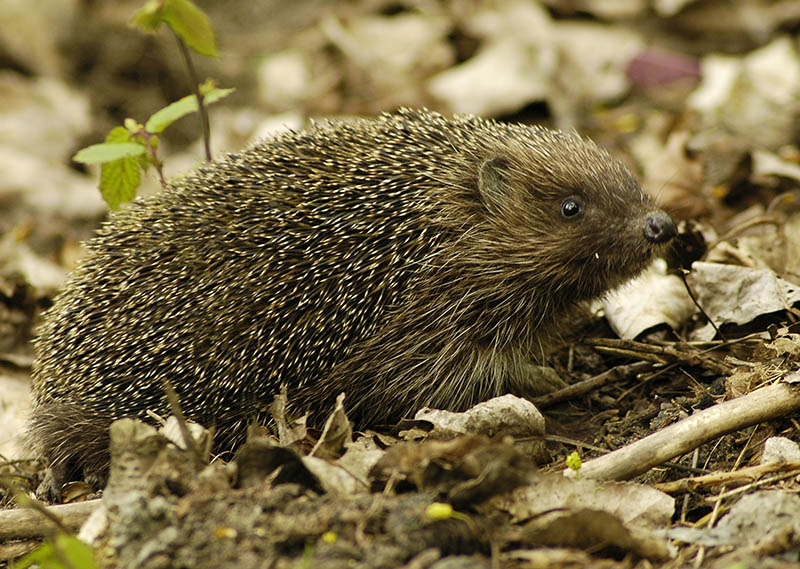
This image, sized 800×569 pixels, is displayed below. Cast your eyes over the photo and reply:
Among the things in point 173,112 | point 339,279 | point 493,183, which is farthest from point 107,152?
point 493,183

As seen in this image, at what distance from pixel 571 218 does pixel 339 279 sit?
1.58m

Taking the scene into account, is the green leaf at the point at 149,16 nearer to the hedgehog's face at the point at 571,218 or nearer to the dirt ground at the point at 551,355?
the dirt ground at the point at 551,355

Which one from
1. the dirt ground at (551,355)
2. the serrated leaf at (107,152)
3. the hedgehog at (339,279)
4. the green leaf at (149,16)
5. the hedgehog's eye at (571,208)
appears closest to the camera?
the dirt ground at (551,355)

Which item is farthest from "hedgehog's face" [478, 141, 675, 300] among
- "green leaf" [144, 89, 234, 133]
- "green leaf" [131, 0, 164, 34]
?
"green leaf" [131, 0, 164, 34]

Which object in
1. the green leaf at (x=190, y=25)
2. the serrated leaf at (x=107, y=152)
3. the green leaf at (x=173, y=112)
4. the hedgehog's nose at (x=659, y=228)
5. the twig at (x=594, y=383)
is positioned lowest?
the twig at (x=594, y=383)

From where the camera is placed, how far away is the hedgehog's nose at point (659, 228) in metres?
5.50

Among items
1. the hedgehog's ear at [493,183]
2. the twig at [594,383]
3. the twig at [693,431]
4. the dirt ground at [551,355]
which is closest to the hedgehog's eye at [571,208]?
the hedgehog's ear at [493,183]

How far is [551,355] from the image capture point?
6.41m

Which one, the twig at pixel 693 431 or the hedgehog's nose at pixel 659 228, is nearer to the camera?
the twig at pixel 693 431

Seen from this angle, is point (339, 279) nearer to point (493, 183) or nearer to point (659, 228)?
point (493, 183)

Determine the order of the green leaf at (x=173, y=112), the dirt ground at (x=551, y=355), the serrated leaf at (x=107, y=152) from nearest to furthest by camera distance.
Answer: the dirt ground at (x=551, y=355) → the serrated leaf at (x=107, y=152) → the green leaf at (x=173, y=112)

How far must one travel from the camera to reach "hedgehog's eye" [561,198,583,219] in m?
5.71

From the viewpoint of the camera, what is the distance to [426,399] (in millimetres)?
5750

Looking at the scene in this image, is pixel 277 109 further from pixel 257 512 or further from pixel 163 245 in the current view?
pixel 257 512
